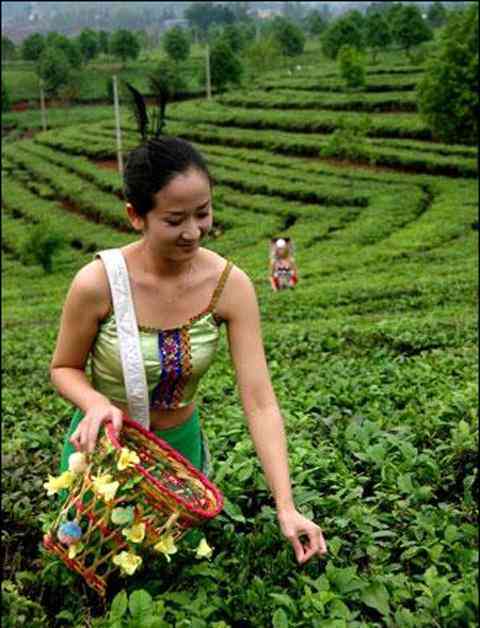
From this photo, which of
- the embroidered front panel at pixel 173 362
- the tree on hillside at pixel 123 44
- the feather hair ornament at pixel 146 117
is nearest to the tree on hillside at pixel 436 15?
the tree on hillside at pixel 123 44

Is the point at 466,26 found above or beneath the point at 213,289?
above

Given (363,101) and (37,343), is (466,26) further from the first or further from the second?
(37,343)

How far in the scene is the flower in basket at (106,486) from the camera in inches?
82.0

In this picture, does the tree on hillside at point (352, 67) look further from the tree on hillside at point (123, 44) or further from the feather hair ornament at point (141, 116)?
the feather hair ornament at point (141, 116)

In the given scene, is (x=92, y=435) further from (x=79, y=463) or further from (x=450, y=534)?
(x=450, y=534)

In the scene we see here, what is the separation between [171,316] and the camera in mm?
2525

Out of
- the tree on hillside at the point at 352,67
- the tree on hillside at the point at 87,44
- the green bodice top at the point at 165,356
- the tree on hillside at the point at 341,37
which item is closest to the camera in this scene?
the green bodice top at the point at 165,356

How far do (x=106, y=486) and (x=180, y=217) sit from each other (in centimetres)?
79

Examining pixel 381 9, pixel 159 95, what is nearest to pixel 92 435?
pixel 159 95

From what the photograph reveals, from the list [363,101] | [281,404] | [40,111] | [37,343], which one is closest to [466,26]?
[363,101]

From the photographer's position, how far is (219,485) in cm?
290

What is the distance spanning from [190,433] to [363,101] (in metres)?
36.2

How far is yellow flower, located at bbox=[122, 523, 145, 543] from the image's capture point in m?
2.14

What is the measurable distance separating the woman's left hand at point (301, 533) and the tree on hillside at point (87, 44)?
7915 centimetres
